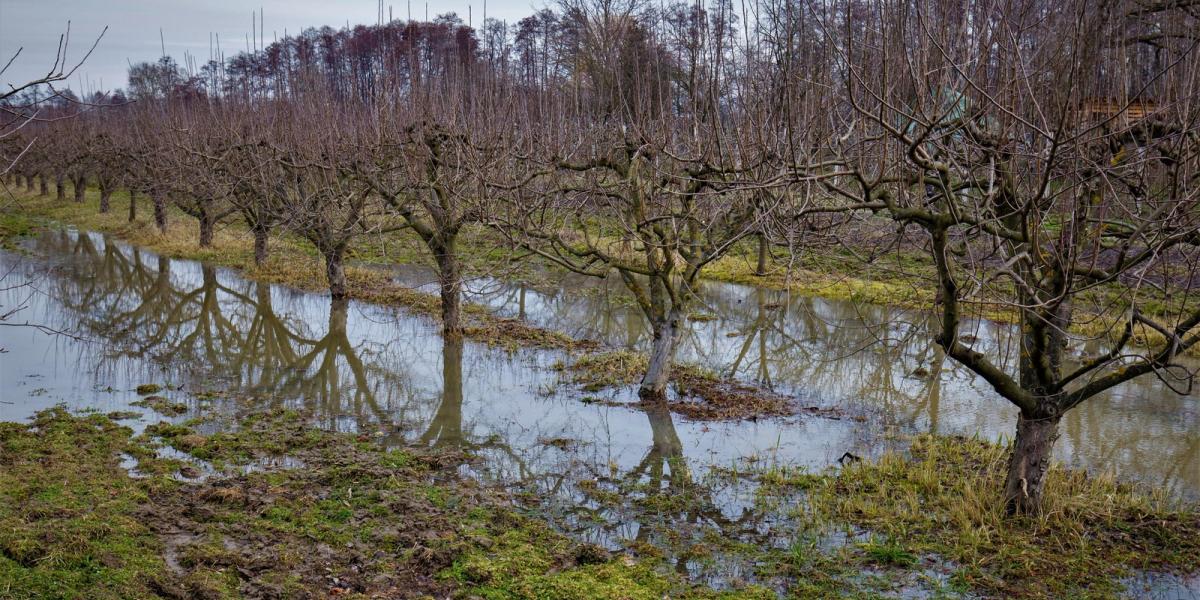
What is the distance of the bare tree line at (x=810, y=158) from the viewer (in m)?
5.74

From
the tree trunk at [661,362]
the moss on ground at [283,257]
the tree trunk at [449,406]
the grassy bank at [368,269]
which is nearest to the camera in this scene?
the tree trunk at [449,406]

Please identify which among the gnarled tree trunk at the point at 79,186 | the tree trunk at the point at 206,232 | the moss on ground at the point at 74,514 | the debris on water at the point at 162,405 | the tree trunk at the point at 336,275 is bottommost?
the moss on ground at the point at 74,514

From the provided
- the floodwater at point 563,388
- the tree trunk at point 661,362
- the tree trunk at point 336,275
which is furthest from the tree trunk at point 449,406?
the tree trunk at point 336,275

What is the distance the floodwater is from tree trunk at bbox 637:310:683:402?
463 millimetres

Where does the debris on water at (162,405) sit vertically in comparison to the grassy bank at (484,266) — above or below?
below

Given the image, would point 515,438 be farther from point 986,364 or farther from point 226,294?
point 226,294

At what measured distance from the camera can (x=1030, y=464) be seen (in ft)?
23.3

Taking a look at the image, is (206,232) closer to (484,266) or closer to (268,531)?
(484,266)

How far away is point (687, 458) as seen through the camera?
29.9ft

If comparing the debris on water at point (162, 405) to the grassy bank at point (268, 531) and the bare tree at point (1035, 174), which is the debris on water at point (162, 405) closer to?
the grassy bank at point (268, 531)

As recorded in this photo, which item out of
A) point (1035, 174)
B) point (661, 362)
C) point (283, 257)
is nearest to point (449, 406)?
point (661, 362)

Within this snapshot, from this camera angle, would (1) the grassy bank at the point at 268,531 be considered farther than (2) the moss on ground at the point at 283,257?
No

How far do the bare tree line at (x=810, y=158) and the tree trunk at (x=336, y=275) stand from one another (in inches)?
2.5

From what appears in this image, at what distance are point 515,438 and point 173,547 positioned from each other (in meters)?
4.06
